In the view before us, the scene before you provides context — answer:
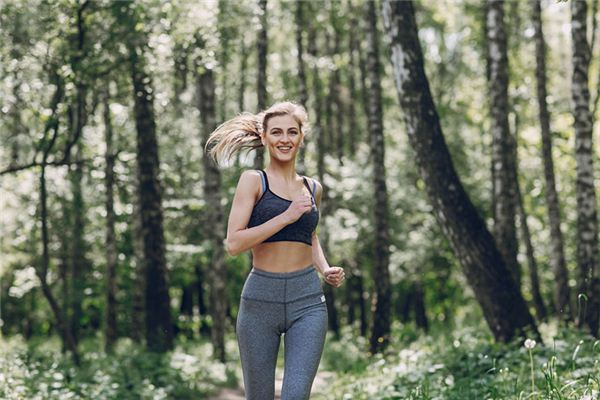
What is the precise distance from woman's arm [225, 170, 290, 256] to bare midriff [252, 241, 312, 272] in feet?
0.38

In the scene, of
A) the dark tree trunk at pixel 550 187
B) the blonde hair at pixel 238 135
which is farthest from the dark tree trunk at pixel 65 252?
the blonde hair at pixel 238 135

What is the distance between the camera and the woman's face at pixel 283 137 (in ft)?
16.7

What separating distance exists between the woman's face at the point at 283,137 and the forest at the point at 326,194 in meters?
2.30

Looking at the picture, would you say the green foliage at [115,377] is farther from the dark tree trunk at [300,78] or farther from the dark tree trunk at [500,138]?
the dark tree trunk at [300,78]

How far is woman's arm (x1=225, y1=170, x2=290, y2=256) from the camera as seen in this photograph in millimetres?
4750

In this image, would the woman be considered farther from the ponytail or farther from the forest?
the forest

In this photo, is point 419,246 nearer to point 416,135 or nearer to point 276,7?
point 276,7

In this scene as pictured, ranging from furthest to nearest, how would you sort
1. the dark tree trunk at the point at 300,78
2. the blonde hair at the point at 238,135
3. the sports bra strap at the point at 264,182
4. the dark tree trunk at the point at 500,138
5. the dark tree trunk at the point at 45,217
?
1. the dark tree trunk at the point at 300,78
2. the dark tree trunk at the point at 500,138
3. the dark tree trunk at the point at 45,217
4. the blonde hair at the point at 238,135
5. the sports bra strap at the point at 264,182

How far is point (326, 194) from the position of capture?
85.5ft

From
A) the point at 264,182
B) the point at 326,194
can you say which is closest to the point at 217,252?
the point at 326,194

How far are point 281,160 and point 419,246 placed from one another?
67.0ft

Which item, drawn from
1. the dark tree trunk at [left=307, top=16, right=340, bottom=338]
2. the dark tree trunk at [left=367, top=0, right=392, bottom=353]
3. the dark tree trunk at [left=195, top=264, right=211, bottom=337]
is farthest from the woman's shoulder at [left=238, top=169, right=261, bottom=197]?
the dark tree trunk at [left=195, top=264, right=211, bottom=337]

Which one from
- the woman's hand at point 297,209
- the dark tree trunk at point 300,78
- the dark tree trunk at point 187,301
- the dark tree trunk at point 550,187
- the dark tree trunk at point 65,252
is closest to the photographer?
the woman's hand at point 297,209

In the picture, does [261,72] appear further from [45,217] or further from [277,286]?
[277,286]
